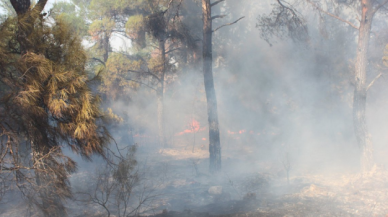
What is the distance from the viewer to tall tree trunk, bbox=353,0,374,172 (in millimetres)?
9617

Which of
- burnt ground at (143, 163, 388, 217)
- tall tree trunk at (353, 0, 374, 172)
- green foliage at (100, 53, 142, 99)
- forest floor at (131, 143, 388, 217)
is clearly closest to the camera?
burnt ground at (143, 163, 388, 217)

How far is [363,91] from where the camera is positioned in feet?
32.1

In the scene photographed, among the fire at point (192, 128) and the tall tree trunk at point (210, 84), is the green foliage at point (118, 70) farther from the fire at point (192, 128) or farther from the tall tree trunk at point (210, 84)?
the tall tree trunk at point (210, 84)

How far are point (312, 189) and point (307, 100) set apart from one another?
34.6 feet

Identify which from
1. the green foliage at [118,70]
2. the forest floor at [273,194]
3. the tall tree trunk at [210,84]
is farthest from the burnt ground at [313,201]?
the green foliage at [118,70]

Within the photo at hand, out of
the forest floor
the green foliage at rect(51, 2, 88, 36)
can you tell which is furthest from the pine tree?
the green foliage at rect(51, 2, 88, 36)

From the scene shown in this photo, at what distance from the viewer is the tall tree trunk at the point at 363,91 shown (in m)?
9.62

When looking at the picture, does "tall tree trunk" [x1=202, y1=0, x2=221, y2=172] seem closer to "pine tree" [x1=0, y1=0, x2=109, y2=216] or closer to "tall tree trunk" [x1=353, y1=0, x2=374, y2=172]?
"tall tree trunk" [x1=353, y1=0, x2=374, y2=172]

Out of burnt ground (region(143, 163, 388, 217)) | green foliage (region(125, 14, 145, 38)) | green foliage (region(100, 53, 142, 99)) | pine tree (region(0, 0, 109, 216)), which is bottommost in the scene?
burnt ground (region(143, 163, 388, 217))

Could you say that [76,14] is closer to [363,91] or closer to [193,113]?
[193,113]

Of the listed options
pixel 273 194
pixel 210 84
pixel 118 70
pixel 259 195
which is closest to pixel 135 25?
pixel 118 70

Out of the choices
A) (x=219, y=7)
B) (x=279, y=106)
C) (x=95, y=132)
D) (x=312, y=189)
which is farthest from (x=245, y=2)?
(x=95, y=132)

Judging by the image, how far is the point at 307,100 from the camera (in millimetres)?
17703

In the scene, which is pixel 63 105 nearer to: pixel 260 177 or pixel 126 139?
pixel 260 177
